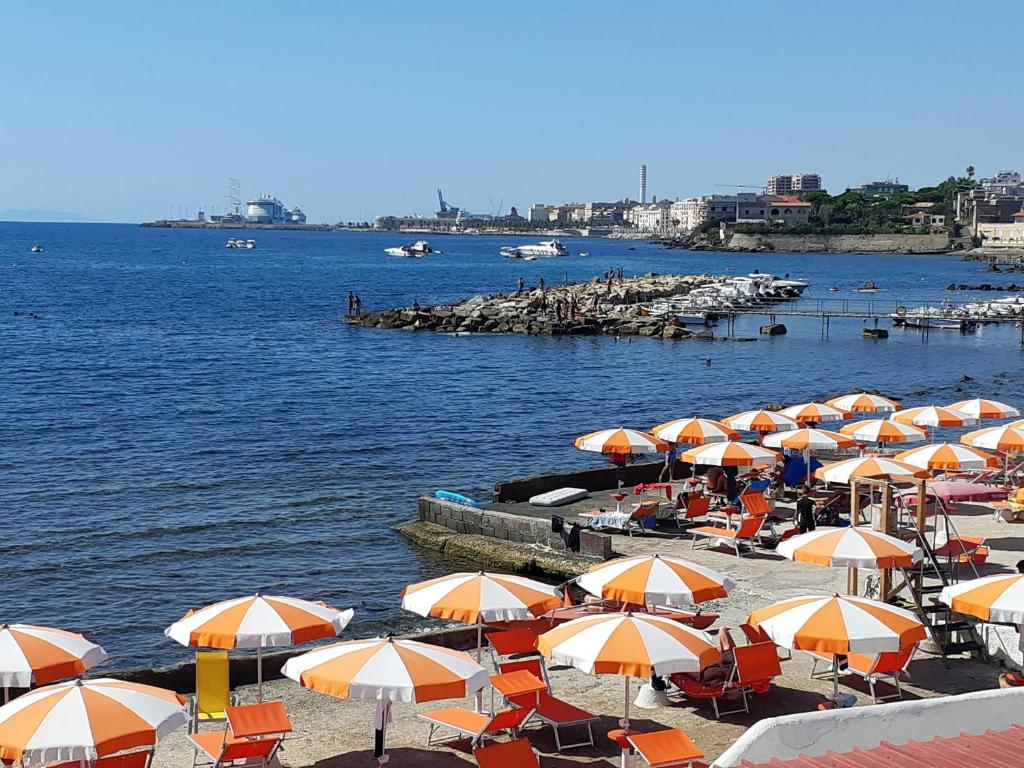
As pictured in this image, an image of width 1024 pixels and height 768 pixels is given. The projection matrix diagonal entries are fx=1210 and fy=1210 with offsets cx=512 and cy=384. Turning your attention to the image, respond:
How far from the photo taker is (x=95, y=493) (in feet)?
89.7

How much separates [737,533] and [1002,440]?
5962 mm

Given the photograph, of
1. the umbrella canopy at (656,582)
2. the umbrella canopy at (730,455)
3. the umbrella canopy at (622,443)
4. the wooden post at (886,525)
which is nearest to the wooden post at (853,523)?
the wooden post at (886,525)

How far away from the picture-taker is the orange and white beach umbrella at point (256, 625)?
11.4 metres

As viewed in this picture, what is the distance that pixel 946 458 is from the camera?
1983cm

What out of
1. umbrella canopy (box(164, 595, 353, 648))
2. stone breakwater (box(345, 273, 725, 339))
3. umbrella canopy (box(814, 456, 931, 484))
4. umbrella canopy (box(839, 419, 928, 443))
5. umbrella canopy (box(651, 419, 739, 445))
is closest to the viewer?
umbrella canopy (box(164, 595, 353, 648))

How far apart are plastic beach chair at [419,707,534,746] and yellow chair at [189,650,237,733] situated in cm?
209

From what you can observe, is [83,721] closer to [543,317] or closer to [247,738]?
[247,738]

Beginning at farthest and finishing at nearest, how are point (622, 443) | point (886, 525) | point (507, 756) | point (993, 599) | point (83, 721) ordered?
1. point (622, 443)
2. point (886, 525)
3. point (993, 599)
4. point (507, 756)
5. point (83, 721)

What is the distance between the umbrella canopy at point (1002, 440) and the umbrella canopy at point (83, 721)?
1632 centimetres

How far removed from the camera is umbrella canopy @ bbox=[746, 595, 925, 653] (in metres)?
11.2

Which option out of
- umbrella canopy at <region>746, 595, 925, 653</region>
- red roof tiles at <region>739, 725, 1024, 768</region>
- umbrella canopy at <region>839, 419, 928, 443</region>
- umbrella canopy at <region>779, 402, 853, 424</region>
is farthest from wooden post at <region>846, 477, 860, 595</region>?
umbrella canopy at <region>779, 402, 853, 424</region>

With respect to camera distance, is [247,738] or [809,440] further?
[809,440]

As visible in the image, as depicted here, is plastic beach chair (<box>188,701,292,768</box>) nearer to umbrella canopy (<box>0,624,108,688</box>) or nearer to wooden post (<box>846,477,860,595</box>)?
umbrella canopy (<box>0,624,108,688</box>)

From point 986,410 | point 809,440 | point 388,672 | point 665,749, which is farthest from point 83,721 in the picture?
point 986,410
